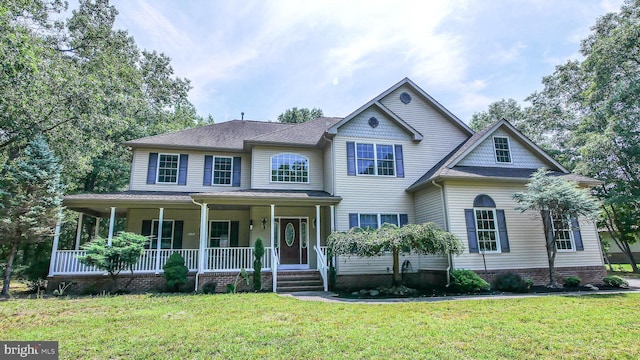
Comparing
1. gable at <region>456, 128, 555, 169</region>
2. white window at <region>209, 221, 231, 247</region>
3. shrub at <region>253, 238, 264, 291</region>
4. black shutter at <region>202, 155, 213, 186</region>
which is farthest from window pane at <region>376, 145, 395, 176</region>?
black shutter at <region>202, 155, 213, 186</region>

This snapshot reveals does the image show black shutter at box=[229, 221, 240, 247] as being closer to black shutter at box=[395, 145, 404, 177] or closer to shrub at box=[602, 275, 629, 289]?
black shutter at box=[395, 145, 404, 177]

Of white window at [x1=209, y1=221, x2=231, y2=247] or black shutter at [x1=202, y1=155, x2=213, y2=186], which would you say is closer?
white window at [x1=209, y1=221, x2=231, y2=247]

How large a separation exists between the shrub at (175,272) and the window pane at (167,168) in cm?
448

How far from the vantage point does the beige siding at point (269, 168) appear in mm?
14078

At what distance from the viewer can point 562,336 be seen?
17.2 feet

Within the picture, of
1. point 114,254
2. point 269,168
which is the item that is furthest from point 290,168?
point 114,254

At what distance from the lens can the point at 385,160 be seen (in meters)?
14.0

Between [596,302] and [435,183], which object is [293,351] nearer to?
[596,302]

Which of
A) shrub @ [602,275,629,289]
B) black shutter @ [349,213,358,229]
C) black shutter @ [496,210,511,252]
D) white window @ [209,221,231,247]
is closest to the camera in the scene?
shrub @ [602,275,629,289]

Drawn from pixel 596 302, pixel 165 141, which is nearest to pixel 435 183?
pixel 596 302

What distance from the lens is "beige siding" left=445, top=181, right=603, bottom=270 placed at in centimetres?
→ 1162

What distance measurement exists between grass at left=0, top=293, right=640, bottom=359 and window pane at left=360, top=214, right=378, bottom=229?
5136 mm

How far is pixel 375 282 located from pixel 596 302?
6631 millimetres

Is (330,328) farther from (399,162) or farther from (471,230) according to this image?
(399,162)
